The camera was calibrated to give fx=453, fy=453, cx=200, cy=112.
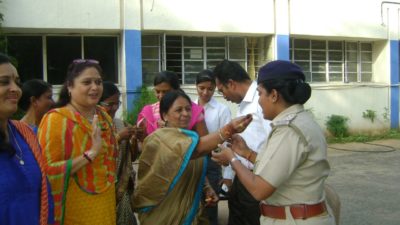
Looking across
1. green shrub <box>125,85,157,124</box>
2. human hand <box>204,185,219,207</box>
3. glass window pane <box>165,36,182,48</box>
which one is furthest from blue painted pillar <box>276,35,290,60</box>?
human hand <box>204,185,219,207</box>

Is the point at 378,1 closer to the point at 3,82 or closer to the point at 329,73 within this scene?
the point at 329,73

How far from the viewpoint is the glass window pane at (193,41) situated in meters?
10.6

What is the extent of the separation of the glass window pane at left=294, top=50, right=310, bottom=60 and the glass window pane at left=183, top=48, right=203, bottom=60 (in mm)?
2772

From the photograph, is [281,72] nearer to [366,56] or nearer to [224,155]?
[224,155]

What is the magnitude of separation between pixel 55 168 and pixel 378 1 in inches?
473

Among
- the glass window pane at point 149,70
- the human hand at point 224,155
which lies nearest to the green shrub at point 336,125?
the glass window pane at point 149,70

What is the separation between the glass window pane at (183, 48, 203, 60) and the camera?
10.6 meters

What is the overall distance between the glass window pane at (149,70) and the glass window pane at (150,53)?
127mm

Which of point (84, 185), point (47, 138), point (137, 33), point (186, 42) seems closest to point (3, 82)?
point (47, 138)

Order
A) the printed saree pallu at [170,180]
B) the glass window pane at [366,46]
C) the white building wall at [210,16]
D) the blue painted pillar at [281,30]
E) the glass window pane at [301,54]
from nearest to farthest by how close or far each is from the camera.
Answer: the printed saree pallu at [170,180] → the white building wall at [210,16] → the blue painted pillar at [281,30] → the glass window pane at [301,54] → the glass window pane at [366,46]

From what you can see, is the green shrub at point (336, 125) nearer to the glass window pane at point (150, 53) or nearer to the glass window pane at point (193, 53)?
the glass window pane at point (193, 53)

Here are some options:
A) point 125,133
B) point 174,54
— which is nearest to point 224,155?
point 125,133

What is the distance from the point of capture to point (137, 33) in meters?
9.75

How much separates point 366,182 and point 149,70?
531cm
